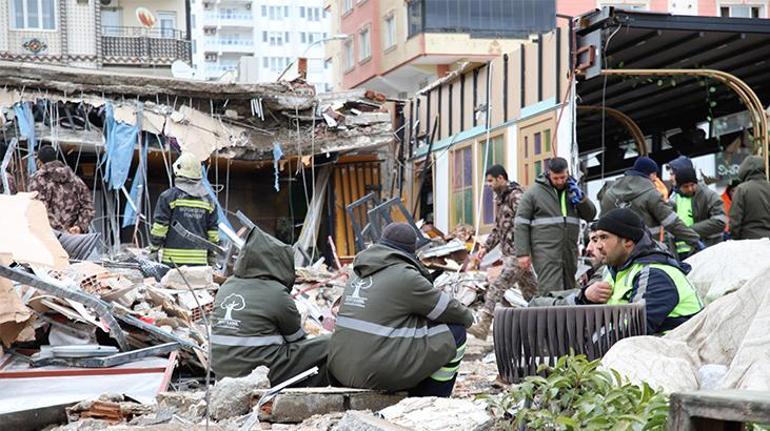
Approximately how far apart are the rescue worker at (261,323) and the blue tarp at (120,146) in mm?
11038

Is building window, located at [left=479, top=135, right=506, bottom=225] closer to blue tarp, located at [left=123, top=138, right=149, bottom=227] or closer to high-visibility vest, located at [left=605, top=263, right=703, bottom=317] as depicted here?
blue tarp, located at [left=123, top=138, right=149, bottom=227]

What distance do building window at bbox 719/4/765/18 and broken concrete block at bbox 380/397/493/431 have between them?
1463 inches

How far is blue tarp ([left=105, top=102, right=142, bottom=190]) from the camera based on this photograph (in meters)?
18.0

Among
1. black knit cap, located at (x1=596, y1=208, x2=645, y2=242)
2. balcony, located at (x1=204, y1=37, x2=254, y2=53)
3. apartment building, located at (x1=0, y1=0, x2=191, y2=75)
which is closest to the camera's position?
black knit cap, located at (x1=596, y1=208, x2=645, y2=242)

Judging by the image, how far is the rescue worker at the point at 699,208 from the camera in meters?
11.4

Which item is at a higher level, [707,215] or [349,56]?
[349,56]

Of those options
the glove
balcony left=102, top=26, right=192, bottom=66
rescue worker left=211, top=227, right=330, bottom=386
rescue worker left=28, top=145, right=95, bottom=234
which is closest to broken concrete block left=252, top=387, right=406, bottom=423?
rescue worker left=211, top=227, right=330, bottom=386

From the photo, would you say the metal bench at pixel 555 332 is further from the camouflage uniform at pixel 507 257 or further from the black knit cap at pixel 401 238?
the camouflage uniform at pixel 507 257

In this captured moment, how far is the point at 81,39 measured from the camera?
146 feet

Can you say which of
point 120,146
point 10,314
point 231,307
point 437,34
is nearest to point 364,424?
point 231,307

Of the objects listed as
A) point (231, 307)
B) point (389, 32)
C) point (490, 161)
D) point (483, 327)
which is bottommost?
point (483, 327)

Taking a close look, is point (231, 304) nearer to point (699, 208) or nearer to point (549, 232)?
point (549, 232)

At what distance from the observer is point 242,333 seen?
7.29 metres

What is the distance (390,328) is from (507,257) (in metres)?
4.89
